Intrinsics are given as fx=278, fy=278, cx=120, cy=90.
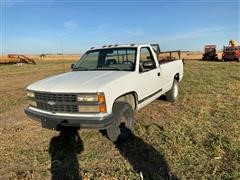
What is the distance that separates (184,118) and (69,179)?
11.3ft

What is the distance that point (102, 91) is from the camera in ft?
14.5

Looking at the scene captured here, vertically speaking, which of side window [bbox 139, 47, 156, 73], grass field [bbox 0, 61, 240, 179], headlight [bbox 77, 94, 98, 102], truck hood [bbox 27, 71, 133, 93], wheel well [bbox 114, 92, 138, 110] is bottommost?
grass field [bbox 0, 61, 240, 179]

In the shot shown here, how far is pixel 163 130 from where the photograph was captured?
5688mm

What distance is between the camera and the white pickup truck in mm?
4461

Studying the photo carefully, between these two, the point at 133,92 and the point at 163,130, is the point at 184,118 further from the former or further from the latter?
the point at 133,92

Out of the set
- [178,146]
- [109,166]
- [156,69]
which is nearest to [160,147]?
[178,146]

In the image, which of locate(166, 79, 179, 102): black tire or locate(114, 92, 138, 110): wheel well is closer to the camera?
locate(114, 92, 138, 110): wheel well

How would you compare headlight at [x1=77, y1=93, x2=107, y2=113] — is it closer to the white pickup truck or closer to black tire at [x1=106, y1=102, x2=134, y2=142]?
the white pickup truck

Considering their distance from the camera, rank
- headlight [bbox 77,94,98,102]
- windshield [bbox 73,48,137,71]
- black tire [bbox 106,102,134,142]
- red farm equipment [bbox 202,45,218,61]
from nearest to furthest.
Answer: headlight [bbox 77,94,98,102] < black tire [bbox 106,102,134,142] < windshield [bbox 73,48,137,71] < red farm equipment [bbox 202,45,218,61]

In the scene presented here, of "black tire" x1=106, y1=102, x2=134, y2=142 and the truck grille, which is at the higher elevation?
the truck grille

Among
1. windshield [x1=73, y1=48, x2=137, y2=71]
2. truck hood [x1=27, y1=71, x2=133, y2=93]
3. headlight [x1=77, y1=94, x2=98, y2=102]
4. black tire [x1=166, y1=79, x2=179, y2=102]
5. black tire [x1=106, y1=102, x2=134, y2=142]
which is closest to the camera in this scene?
headlight [x1=77, y1=94, x2=98, y2=102]

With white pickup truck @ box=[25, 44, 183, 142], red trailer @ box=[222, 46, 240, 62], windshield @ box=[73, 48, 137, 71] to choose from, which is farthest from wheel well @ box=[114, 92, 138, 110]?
red trailer @ box=[222, 46, 240, 62]

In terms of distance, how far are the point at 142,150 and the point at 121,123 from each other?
633 millimetres

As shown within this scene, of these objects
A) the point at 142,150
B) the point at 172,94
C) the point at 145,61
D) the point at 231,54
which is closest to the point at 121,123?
the point at 142,150
